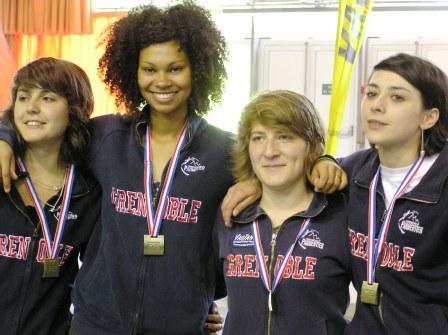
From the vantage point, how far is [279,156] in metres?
2.21

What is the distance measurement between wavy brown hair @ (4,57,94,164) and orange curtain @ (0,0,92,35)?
198 inches

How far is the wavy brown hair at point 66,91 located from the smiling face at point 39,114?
0.09 feet

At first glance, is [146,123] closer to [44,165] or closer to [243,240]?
[44,165]

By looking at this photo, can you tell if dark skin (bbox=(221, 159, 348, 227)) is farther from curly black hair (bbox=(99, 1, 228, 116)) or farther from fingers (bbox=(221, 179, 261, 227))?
curly black hair (bbox=(99, 1, 228, 116))

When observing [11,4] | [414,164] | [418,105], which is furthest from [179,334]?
[11,4]

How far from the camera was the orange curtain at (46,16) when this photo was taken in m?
7.34

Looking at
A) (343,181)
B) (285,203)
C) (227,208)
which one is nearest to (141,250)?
(227,208)

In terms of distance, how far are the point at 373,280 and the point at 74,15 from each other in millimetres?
6171

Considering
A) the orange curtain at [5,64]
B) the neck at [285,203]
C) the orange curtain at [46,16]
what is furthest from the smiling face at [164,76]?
the orange curtain at [46,16]

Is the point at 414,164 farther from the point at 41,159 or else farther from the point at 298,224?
the point at 41,159

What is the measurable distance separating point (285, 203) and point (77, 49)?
19.2 feet

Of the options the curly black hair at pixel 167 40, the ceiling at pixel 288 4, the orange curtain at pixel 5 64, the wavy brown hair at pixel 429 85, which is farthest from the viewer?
the ceiling at pixel 288 4

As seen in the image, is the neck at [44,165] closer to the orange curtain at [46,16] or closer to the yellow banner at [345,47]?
the yellow banner at [345,47]

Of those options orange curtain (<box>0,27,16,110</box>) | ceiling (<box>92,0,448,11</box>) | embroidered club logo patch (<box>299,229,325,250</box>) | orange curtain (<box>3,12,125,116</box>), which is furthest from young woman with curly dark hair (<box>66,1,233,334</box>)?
orange curtain (<box>3,12,125,116</box>)
